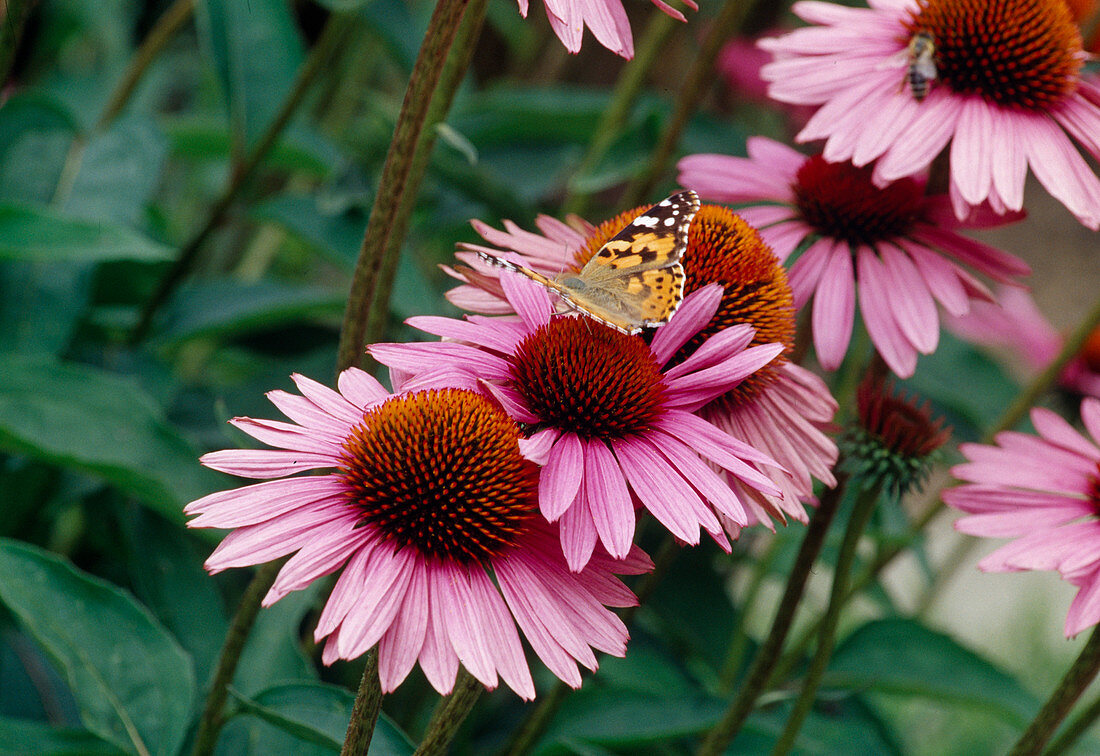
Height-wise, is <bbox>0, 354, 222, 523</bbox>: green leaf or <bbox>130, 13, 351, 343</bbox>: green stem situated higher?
<bbox>130, 13, 351, 343</bbox>: green stem

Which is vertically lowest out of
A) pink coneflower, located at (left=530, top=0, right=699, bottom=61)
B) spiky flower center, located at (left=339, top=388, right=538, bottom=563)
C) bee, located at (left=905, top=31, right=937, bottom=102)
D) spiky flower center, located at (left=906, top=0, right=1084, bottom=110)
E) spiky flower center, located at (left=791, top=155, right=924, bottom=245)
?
spiky flower center, located at (left=339, top=388, right=538, bottom=563)

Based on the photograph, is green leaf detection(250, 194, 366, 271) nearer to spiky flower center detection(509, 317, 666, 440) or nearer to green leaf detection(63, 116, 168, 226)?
green leaf detection(63, 116, 168, 226)

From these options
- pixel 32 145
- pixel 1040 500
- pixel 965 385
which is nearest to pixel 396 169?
pixel 1040 500

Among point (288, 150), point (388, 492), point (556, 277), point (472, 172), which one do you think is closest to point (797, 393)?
point (556, 277)

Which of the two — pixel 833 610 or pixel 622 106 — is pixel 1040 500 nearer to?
pixel 833 610

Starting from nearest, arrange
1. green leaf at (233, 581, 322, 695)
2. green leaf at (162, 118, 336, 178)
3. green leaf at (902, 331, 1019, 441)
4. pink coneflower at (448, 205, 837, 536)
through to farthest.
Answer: pink coneflower at (448, 205, 837, 536) → green leaf at (233, 581, 322, 695) → green leaf at (162, 118, 336, 178) → green leaf at (902, 331, 1019, 441)

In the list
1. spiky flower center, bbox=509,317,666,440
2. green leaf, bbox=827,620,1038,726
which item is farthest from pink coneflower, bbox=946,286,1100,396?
spiky flower center, bbox=509,317,666,440

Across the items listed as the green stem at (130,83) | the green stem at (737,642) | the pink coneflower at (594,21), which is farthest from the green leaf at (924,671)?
the green stem at (130,83)

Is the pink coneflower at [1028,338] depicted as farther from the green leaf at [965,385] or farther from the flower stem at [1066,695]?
the flower stem at [1066,695]
